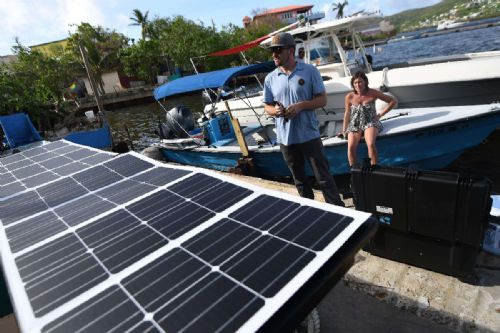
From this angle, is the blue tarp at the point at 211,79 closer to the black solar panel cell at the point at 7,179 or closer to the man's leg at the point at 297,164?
the man's leg at the point at 297,164

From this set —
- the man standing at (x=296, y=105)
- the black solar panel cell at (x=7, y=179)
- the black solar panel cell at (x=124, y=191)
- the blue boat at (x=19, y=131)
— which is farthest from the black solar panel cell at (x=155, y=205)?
the blue boat at (x=19, y=131)

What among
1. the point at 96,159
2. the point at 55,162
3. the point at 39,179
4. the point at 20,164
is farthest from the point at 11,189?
the point at 20,164

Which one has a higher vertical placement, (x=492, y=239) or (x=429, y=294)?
(x=492, y=239)

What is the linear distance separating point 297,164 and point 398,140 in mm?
3616

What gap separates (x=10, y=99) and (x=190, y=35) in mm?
31151

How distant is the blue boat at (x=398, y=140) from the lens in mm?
6859

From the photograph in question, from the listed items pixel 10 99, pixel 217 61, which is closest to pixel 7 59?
pixel 217 61

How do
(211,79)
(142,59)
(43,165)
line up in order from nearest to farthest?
(43,165) < (211,79) < (142,59)

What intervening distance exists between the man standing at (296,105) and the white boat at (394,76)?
455 centimetres

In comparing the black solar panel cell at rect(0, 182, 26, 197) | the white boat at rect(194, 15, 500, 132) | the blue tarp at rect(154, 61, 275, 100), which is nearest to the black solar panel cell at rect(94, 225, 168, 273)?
the black solar panel cell at rect(0, 182, 26, 197)

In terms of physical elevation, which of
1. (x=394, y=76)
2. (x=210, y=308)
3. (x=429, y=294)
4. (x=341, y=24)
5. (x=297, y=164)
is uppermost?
(x=341, y=24)

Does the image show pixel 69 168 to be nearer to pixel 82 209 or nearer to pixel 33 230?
pixel 82 209

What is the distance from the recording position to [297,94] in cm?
441

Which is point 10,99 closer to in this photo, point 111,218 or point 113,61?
point 111,218
